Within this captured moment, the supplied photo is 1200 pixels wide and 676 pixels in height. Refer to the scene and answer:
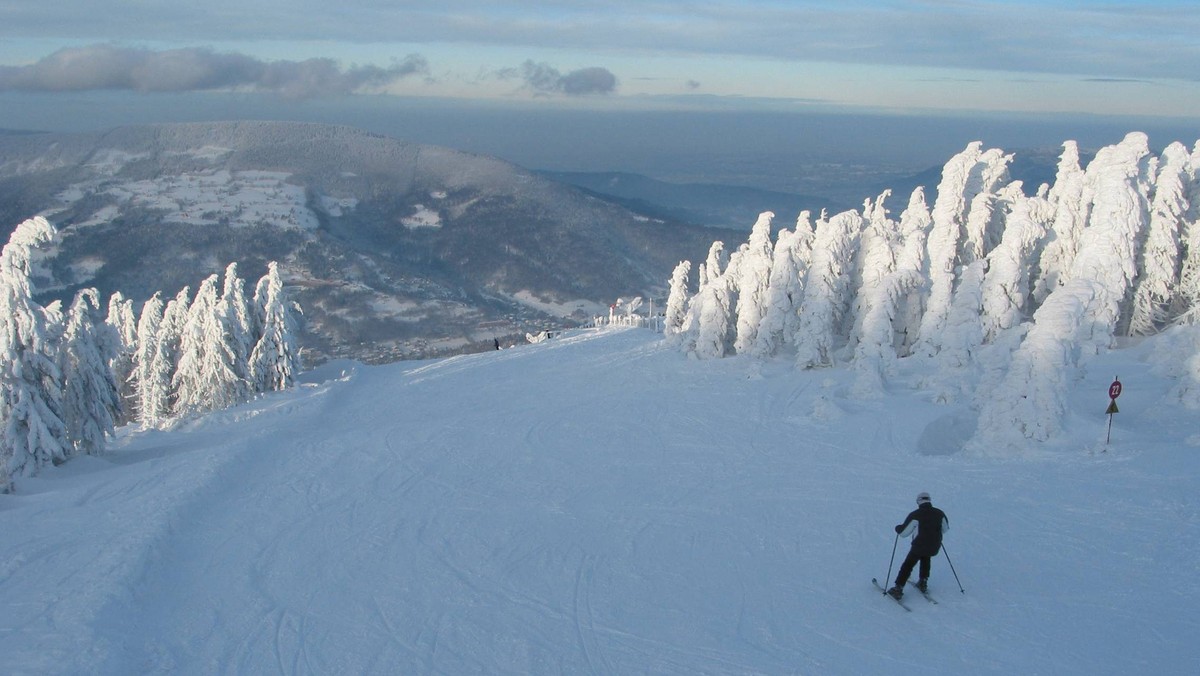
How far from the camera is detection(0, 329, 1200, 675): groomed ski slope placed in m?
8.32

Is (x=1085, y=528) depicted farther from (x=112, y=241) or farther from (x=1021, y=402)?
(x=112, y=241)

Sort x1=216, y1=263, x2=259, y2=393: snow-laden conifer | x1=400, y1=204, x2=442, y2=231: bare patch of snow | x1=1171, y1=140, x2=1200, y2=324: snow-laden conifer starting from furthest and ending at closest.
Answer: x1=400, y1=204, x2=442, y2=231: bare patch of snow
x1=216, y1=263, x2=259, y2=393: snow-laden conifer
x1=1171, y1=140, x2=1200, y2=324: snow-laden conifer

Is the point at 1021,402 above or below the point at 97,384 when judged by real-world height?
above

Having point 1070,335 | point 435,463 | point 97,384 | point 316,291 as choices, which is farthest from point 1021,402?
point 316,291

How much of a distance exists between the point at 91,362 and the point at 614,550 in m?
15.8

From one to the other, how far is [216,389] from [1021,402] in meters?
27.7

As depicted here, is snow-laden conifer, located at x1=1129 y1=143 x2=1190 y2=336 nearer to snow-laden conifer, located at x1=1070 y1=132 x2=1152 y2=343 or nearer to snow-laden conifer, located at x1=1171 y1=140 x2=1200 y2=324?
snow-laden conifer, located at x1=1171 y1=140 x2=1200 y2=324

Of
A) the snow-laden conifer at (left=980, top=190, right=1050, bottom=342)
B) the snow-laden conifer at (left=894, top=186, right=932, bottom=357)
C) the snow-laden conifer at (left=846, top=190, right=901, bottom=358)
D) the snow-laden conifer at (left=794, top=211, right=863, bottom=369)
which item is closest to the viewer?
the snow-laden conifer at (left=980, top=190, right=1050, bottom=342)

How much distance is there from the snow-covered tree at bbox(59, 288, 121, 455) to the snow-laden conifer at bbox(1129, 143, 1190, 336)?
1358 inches

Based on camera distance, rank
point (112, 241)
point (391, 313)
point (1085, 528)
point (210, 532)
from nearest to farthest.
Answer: point (1085, 528) < point (210, 532) < point (391, 313) < point (112, 241)

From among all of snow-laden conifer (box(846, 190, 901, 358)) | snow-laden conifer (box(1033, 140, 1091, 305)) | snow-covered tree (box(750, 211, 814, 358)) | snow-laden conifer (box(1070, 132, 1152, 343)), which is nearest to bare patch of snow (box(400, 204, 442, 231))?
snow-laden conifer (box(846, 190, 901, 358))

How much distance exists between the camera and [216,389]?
30156 millimetres

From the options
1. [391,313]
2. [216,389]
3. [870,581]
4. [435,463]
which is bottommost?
[391,313]

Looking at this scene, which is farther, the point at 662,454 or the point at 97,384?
the point at 97,384
